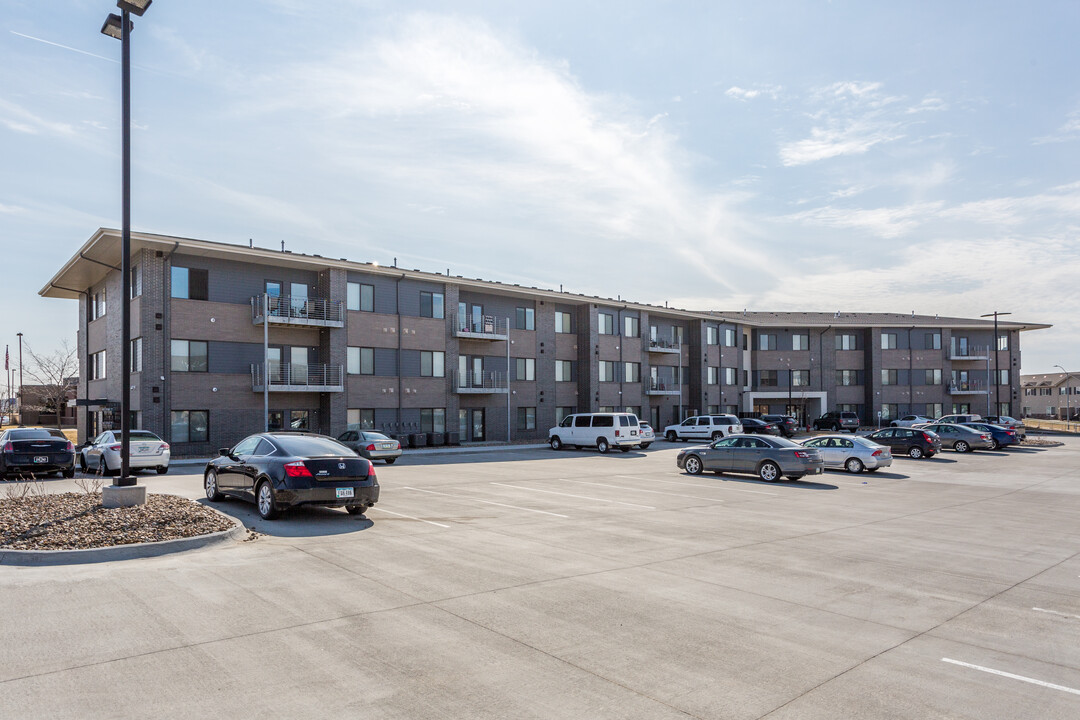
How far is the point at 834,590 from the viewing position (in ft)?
26.7

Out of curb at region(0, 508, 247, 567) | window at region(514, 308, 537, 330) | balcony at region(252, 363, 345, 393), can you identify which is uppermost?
window at region(514, 308, 537, 330)

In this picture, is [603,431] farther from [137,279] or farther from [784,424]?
[137,279]

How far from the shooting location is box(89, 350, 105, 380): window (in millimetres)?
38438

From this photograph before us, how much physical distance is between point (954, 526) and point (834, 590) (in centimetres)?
672

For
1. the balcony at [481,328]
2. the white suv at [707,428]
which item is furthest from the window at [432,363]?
the white suv at [707,428]

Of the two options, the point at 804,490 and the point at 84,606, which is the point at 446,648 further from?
the point at 804,490

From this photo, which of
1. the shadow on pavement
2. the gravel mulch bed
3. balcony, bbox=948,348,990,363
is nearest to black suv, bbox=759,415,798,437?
balcony, bbox=948,348,990,363

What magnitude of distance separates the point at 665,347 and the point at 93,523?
1902 inches

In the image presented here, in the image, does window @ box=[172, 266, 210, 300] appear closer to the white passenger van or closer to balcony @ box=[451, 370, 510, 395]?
balcony @ box=[451, 370, 510, 395]

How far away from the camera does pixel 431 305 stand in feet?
136

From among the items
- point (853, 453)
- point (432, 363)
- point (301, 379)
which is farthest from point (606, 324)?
point (853, 453)

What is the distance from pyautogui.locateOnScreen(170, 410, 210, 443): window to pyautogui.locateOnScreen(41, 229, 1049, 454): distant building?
6cm

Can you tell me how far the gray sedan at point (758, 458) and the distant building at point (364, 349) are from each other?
19370mm

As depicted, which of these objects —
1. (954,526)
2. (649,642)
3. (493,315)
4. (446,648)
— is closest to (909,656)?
(649,642)
